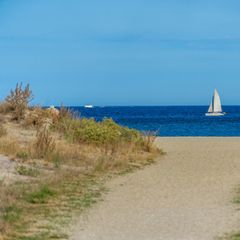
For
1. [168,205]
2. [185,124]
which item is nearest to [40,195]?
[168,205]

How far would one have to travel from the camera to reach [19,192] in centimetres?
1317

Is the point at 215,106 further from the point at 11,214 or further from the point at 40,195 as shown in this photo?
the point at 11,214

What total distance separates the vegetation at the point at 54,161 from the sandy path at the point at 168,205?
1.71 ft

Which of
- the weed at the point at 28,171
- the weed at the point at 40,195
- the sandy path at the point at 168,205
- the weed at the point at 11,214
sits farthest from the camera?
the weed at the point at 28,171

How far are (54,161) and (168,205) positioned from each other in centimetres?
713

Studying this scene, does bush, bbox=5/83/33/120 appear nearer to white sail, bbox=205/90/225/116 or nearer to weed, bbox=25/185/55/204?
weed, bbox=25/185/55/204

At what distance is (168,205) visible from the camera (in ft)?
41.9

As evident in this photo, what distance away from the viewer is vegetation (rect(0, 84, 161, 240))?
11.2m

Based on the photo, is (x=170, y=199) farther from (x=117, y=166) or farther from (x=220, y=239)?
(x=117, y=166)

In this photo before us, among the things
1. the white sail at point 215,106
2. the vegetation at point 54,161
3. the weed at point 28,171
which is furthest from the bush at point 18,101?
the white sail at point 215,106

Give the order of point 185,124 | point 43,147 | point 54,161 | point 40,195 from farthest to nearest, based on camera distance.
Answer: point 185,124 < point 43,147 < point 54,161 < point 40,195

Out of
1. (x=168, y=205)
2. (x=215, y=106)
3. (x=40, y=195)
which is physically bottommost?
(x=168, y=205)

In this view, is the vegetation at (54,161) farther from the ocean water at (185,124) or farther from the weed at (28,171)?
the ocean water at (185,124)

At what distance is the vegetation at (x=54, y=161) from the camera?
11.2 meters
